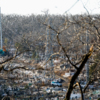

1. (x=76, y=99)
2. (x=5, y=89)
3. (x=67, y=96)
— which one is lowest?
(x=76, y=99)

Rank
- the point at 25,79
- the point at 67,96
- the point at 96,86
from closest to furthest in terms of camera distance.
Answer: the point at 67,96 < the point at 96,86 < the point at 25,79

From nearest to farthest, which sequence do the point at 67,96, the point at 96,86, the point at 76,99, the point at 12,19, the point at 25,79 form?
1. the point at 67,96
2. the point at 76,99
3. the point at 96,86
4. the point at 25,79
5. the point at 12,19

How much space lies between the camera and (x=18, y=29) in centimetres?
1551

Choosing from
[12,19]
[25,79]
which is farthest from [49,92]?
[12,19]

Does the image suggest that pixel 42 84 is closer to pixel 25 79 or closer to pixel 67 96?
pixel 25 79

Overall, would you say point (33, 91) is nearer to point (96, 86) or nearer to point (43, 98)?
point (43, 98)

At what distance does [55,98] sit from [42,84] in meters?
1.63

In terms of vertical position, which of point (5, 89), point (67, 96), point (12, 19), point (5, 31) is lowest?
point (5, 89)

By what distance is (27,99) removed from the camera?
4.67m

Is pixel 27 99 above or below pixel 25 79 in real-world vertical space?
below

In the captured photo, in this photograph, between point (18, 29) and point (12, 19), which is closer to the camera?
point (18, 29)

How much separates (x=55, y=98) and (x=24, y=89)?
4.28ft

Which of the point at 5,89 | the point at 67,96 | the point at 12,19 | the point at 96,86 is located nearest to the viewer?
the point at 67,96

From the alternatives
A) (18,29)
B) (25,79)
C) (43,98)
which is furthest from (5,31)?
(43,98)
